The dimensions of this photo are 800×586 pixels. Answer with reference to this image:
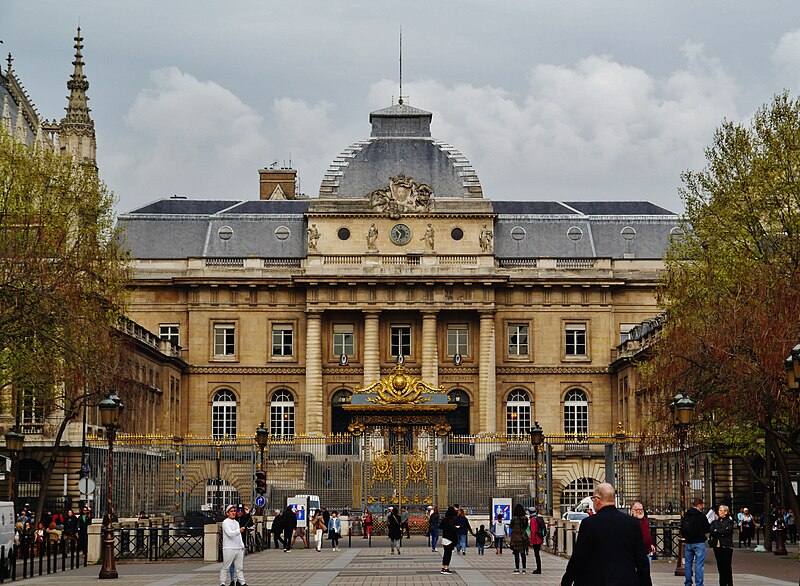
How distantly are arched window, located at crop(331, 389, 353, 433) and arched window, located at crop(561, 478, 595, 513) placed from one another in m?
15.0

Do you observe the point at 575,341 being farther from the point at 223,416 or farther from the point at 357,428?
the point at 357,428

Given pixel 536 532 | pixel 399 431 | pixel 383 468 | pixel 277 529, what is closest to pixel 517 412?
pixel 399 431

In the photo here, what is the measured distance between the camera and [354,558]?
4366 centimetres

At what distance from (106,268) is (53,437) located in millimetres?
16661

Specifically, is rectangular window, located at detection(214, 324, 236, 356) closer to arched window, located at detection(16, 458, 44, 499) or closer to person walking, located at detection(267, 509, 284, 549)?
arched window, located at detection(16, 458, 44, 499)

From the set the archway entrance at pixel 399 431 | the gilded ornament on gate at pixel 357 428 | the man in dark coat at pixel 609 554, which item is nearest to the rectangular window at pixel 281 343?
the archway entrance at pixel 399 431

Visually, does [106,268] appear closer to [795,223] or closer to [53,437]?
[53,437]

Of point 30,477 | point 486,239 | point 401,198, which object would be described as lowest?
point 30,477

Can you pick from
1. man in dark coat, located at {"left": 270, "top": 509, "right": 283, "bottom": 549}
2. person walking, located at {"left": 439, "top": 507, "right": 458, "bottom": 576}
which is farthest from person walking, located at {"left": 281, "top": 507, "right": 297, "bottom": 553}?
person walking, located at {"left": 439, "top": 507, "right": 458, "bottom": 576}

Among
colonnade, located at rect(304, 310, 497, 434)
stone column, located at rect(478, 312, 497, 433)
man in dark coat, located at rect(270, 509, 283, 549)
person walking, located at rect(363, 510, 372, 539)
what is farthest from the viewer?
colonnade, located at rect(304, 310, 497, 434)

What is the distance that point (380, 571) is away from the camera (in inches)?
1449

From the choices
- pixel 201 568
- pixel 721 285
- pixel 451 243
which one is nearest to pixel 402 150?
pixel 451 243

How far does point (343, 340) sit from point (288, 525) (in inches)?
1678

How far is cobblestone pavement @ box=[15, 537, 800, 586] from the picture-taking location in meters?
33.1
